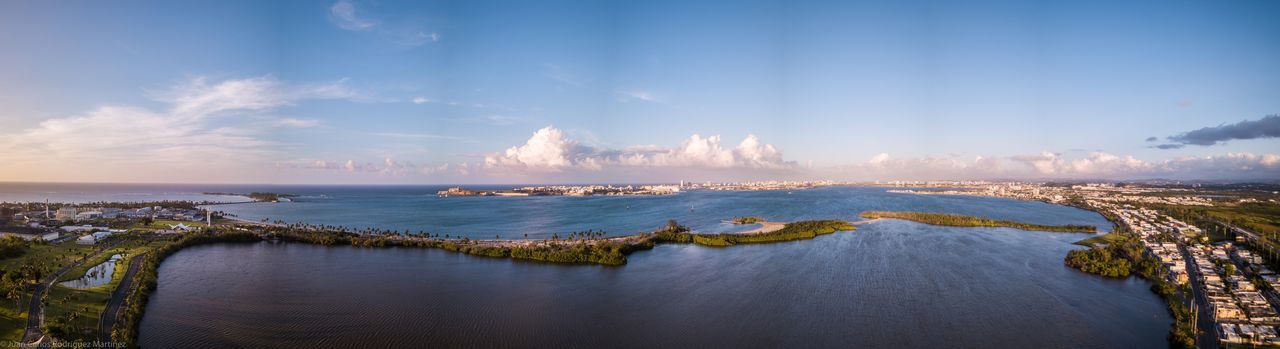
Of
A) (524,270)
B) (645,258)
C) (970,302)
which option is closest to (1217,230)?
(970,302)

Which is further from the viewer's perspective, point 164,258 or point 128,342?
point 164,258

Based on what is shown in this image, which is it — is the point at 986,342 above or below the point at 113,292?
below

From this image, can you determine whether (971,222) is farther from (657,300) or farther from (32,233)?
(32,233)

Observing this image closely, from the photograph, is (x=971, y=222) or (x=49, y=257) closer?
(x=49, y=257)

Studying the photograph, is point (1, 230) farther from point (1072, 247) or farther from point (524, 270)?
point (1072, 247)

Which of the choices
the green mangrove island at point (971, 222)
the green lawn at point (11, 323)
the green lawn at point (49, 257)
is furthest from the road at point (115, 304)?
the green mangrove island at point (971, 222)

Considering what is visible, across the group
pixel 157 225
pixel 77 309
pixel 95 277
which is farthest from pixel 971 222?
pixel 157 225

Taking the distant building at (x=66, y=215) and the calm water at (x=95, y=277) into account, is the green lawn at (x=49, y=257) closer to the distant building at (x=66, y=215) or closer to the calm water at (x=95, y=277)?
the calm water at (x=95, y=277)
